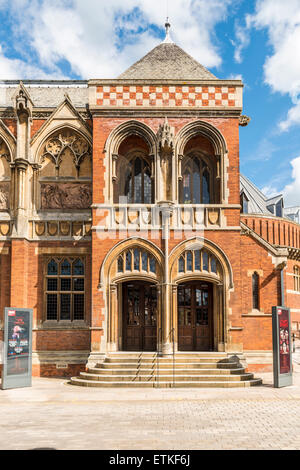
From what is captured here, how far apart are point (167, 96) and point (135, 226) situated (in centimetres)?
516

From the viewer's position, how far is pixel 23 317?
17.5 m

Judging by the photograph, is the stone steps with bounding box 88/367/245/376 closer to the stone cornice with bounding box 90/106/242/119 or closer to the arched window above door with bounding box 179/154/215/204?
the arched window above door with bounding box 179/154/215/204

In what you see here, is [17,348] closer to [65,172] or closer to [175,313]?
[175,313]

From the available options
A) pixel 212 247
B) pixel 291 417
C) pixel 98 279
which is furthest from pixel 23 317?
pixel 291 417

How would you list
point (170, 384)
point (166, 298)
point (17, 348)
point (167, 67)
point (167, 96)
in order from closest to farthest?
point (170, 384)
point (17, 348)
point (166, 298)
point (167, 96)
point (167, 67)

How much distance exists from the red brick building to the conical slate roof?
0.09 metres

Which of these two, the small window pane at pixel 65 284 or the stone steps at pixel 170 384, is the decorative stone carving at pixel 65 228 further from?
the stone steps at pixel 170 384

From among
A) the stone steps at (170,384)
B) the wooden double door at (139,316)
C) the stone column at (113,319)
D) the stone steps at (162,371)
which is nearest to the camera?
the stone steps at (170,384)

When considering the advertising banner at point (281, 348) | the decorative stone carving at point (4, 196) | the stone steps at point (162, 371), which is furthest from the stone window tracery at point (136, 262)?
the decorative stone carving at point (4, 196)

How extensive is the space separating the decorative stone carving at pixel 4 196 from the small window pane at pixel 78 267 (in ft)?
11.6

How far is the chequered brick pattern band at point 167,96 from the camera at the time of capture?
67.4 ft

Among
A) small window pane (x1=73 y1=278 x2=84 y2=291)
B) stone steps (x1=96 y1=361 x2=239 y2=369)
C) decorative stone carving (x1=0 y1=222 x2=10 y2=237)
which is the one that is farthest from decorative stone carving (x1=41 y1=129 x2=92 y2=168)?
stone steps (x1=96 y1=361 x2=239 y2=369)

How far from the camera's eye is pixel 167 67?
22.4 metres

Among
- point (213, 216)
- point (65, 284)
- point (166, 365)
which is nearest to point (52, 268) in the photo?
point (65, 284)
